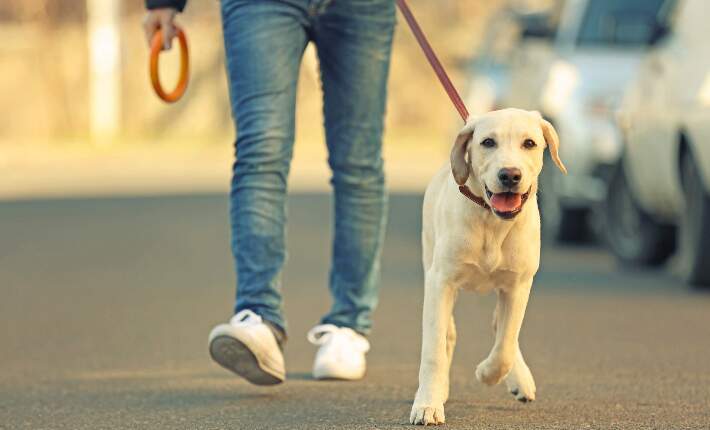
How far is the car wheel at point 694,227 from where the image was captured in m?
8.95

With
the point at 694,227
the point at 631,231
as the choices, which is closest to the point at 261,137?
the point at 694,227

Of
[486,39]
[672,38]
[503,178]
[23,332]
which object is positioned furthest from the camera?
[486,39]

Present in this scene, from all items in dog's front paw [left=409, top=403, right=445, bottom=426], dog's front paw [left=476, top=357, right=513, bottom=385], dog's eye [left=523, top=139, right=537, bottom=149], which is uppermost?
dog's eye [left=523, top=139, right=537, bottom=149]

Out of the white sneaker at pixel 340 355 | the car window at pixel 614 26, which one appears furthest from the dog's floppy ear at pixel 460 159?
the car window at pixel 614 26

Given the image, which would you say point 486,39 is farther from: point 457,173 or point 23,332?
point 457,173

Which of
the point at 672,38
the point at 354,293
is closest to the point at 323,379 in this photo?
the point at 354,293

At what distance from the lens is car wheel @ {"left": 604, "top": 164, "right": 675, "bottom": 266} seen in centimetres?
1046

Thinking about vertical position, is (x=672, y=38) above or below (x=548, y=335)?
above

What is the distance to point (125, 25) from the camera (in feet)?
108

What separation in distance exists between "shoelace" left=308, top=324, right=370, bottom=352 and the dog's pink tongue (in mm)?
1296

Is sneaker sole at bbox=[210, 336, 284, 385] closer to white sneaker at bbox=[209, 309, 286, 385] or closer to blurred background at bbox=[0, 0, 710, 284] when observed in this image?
white sneaker at bbox=[209, 309, 286, 385]

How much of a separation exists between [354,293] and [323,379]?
0.32m

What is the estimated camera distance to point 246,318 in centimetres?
571

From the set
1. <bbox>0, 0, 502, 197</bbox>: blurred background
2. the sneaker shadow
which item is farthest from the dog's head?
<bbox>0, 0, 502, 197</bbox>: blurred background
